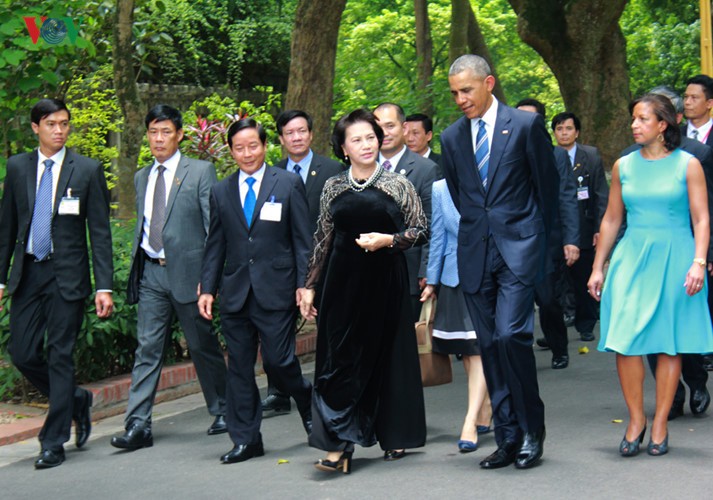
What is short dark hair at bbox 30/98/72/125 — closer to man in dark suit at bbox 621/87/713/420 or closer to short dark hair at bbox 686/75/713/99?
man in dark suit at bbox 621/87/713/420

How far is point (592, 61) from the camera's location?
57.9ft

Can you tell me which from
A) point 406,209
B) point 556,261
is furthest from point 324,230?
point 556,261

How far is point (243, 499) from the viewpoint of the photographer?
6.52m

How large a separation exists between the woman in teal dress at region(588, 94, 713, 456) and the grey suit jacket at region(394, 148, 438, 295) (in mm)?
1816

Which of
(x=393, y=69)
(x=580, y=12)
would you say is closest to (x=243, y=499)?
(x=580, y=12)

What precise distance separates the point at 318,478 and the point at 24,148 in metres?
5.48

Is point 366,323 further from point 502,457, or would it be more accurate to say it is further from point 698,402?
point 698,402

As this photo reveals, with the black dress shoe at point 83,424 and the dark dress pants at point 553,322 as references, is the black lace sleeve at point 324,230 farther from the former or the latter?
the dark dress pants at point 553,322

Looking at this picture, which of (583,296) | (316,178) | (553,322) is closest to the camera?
(316,178)

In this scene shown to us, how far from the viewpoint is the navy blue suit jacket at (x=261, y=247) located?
25.4ft

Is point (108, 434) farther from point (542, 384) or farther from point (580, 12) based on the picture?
point (580, 12)

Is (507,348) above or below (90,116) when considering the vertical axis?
below

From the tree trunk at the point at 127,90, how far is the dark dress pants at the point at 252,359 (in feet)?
24.8

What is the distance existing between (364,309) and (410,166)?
209 centimetres
